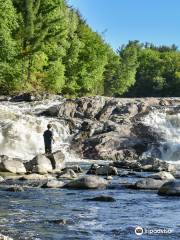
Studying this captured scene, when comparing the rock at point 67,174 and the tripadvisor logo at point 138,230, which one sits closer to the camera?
the tripadvisor logo at point 138,230

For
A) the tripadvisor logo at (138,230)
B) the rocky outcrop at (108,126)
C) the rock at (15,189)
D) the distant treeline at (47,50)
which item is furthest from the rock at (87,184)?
the distant treeline at (47,50)

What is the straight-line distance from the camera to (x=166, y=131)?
47.7 metres

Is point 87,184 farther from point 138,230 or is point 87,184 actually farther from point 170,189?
point 138,230

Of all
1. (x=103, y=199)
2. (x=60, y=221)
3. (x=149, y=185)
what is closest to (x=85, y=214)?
(x=60, y=221)

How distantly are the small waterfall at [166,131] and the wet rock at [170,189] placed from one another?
2114cm

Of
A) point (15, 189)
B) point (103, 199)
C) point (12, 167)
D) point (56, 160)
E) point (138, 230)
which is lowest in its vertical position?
point (138, 230)

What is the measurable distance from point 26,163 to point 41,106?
24779 millimetres

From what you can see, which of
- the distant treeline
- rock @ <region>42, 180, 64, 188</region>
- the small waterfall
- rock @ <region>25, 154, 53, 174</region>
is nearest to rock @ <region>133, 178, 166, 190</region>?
rock @ <region>42, 180, 64, 188</region>

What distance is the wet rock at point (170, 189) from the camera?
2131cm

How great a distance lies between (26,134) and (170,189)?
78.6 feet

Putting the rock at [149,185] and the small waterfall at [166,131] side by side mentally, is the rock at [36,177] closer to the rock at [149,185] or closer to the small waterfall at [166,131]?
the rock at [149,185]

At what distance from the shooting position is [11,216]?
53.3 feet

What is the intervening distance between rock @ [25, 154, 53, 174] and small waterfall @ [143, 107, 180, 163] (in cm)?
1494

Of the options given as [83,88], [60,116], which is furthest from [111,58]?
[60,116]
